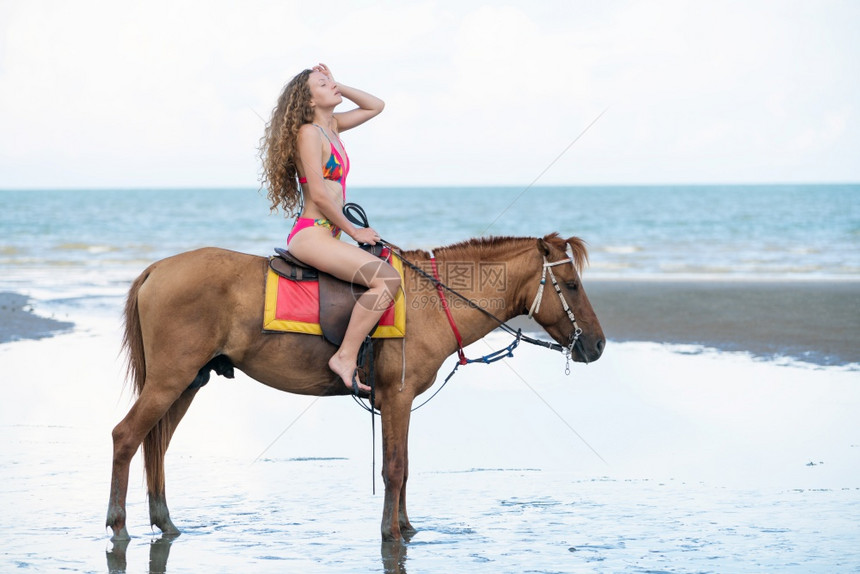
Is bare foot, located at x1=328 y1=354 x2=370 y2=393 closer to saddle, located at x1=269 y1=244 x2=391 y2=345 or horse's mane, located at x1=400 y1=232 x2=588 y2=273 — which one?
saddle, located at x1=269 y1=244 x2=391 y2=345

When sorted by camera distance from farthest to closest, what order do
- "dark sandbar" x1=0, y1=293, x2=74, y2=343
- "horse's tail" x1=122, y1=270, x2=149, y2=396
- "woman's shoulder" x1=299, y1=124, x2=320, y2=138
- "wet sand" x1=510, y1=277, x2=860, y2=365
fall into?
"dark sandbar" x1=0, y1=293, x2=74, y2=343
"wet sand" x1=510, y1=277, x2=860, y2=365
"horse's tail" x1=122, y1=270, x2=149, y2=396
"woman's shoulder" x1=299, y1=124, x2=320, y2=138

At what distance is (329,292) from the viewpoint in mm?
5027

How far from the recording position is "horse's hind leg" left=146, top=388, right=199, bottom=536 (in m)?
5.08

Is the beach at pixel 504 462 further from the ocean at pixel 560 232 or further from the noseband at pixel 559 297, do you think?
the ocean at pixel 560 232

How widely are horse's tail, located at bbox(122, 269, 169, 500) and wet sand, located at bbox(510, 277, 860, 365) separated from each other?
7.42m

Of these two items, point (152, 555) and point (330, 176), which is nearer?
point (152, 555)

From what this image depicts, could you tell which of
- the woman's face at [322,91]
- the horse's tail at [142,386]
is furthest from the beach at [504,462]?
the woman's face at [322,91]

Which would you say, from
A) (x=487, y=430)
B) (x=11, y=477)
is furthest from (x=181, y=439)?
(x=487, y=430)

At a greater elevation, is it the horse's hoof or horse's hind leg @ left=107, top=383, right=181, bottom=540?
horse's hind leg @ left=107, top=383, right=181, bottom=540

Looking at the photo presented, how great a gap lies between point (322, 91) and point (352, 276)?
106cm

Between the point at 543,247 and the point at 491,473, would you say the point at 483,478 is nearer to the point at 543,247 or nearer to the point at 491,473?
the point at 491,473

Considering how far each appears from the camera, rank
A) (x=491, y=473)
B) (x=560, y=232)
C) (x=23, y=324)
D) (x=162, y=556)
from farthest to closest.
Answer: (x=560, y=232) → (x=23, y=324) → (x=491, y=473) → (x=162, y=556)

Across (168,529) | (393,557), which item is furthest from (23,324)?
(393,557)

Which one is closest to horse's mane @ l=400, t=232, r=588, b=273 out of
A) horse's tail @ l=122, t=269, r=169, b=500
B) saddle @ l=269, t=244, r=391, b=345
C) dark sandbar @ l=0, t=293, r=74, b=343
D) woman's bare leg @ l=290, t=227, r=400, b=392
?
woman's bare leg @ l=290, t=227, r=400, b=392
